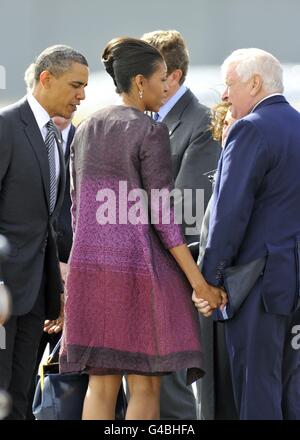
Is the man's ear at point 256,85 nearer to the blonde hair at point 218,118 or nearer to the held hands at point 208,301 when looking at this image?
the blonde hair at point 218,118

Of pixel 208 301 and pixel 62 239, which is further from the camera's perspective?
pixel 62 239

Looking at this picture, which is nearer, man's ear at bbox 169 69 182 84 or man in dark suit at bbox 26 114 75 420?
man in dark suit at bbox 26 114 75 420

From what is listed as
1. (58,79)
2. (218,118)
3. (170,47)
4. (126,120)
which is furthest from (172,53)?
(126,120)

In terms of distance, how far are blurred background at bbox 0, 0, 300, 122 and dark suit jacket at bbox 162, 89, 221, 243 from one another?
1120 centimetres

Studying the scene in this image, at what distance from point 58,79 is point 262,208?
1065 millimetres

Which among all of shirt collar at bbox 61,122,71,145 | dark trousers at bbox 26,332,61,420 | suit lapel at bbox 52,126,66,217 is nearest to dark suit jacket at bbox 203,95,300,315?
suit lapel at bbox 52,126,66,217

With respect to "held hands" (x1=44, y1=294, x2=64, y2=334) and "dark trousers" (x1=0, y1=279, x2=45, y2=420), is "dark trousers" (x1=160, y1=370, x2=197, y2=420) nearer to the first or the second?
"held hands" (x1=44, y1=294, x2=64, y2=334)

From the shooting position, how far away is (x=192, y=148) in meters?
5.51

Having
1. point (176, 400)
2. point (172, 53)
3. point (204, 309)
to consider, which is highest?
point (172, 53)

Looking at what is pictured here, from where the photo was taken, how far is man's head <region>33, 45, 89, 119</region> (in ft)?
16.4

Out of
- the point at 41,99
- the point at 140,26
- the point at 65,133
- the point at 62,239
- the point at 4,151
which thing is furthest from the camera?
the point at 140,26

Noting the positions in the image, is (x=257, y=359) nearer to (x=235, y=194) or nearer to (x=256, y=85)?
(x=235, y=194)

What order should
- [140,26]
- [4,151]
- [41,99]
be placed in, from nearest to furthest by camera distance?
[4,151]
[41,99]
[140,26]

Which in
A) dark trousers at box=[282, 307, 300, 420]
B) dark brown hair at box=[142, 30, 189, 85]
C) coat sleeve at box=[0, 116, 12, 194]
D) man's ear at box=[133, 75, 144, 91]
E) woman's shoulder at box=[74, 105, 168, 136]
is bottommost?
dark trousers at box=[282, 307, 300, 420]
